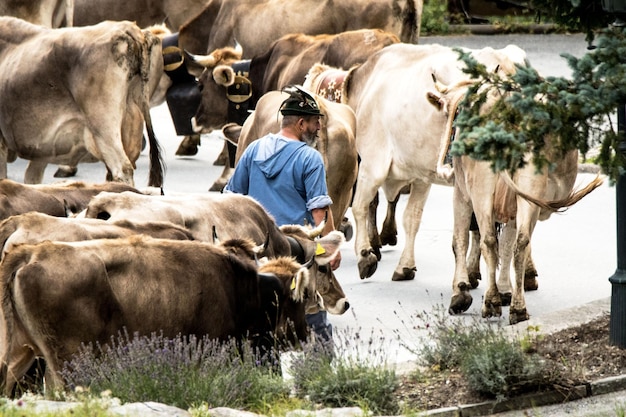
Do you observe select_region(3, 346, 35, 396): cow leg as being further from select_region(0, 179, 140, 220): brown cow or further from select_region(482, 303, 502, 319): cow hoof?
select_region(482, 303, 502, 319): cow hoof

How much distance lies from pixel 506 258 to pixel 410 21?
841 cm

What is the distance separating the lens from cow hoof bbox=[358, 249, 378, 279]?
532 inches

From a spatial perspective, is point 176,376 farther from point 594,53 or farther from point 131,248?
point 594,53

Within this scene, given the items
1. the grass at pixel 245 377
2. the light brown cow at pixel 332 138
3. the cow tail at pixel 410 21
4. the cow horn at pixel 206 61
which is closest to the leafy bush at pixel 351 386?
the grass at pixel 245 377

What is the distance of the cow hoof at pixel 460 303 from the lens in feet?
39.1

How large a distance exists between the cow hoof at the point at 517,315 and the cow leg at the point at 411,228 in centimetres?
235

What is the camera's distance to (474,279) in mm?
13211

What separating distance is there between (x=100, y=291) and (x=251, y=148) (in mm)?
3364

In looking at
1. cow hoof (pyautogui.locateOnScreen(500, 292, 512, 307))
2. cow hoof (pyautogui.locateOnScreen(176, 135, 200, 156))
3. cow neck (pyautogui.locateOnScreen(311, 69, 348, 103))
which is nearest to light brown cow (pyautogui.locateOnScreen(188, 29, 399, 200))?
cow neck (pyautogui.locateOnScreen(311, 69, 348, 103))

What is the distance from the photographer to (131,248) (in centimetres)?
798

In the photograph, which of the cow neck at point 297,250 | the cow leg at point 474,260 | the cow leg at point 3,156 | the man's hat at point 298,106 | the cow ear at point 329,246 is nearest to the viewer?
the cow ear at point 329,246

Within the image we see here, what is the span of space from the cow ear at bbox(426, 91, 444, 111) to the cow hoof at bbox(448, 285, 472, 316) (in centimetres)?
162

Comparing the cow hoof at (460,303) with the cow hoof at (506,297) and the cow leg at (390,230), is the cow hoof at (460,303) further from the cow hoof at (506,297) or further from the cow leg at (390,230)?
the cow leg at (390,230)

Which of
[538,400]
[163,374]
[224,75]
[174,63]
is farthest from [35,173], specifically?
[538,400]
